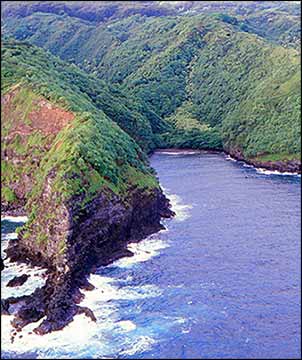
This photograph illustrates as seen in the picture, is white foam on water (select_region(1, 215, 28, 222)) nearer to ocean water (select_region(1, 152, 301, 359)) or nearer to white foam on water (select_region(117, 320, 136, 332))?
ocean water (select_region(1, 152, 301, 359))

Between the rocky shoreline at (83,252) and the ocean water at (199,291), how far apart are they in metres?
1.37

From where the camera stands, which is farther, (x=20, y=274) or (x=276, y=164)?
(x=276, y=164)

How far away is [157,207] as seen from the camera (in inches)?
3949

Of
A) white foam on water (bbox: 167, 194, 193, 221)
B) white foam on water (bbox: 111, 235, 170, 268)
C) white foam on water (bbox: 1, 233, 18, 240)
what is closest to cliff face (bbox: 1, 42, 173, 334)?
white foam on water (bbox: 111, 235, 170, 268)

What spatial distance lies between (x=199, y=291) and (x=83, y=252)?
15.6 meters

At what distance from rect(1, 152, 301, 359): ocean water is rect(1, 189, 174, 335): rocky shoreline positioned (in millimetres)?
1365

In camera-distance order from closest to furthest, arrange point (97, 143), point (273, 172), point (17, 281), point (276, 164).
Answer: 1. point (17, 281)
2. point (97, 143)
3. point (273, 172)
4. point (276, 164)

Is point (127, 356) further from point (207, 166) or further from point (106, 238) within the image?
point (207, 166)

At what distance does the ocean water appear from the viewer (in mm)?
62688

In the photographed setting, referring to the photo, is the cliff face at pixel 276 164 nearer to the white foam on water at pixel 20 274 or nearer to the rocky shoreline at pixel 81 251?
the rocky shoreline at pixel 81 251

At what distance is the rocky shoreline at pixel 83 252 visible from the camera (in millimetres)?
69000

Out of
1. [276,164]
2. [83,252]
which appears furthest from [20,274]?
[276,164]

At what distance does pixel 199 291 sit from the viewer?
74375 mm

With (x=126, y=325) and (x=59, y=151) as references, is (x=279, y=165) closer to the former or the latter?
(x=59, y=151)
